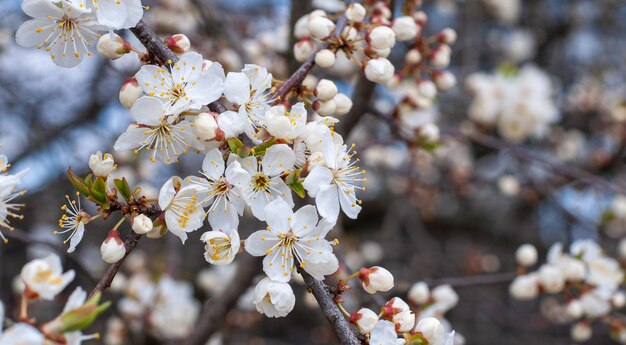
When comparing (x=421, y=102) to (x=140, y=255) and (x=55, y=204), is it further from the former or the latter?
(x=55, y=204)

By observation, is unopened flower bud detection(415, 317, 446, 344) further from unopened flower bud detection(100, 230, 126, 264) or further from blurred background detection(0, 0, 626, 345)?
blurred background detection(0, 0, 626, 345)

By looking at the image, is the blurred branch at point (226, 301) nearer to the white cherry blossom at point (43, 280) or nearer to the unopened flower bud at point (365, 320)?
the unopened flower bud at point (365, 320)

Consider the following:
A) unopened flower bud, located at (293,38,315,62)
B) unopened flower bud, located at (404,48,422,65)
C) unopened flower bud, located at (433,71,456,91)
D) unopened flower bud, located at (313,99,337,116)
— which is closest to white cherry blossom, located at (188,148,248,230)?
unopened flower bud, located at (313,99,337,116)

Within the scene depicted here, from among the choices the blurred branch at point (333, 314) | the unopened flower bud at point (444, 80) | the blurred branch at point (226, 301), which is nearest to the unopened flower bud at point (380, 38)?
the blurred branch at point (333, 314)

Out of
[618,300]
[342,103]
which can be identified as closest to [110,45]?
[342,103]

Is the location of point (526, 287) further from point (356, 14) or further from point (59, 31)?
point (59, 31)

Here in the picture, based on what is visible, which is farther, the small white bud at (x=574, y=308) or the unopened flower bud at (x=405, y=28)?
the small white bud at (x=574, y=308)
